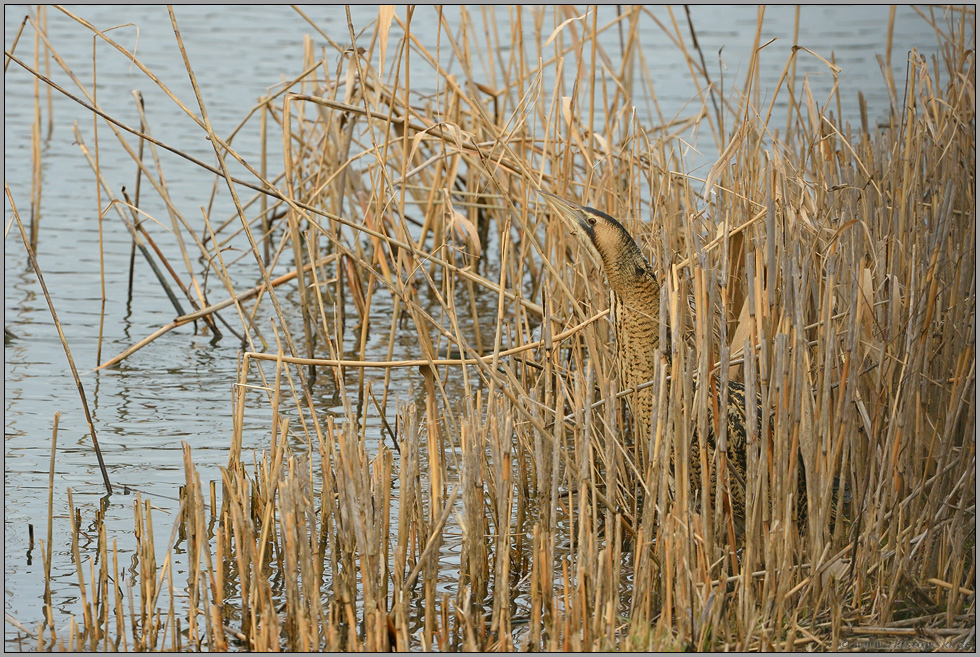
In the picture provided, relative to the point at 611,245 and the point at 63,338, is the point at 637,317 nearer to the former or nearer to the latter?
the point at 611,245

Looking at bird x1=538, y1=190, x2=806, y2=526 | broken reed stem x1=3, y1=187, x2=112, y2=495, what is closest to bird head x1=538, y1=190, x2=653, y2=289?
bird x1=538, y1=190, x2=806, y2=526

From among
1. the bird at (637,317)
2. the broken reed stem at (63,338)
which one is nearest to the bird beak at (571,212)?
the bird at (637,317)

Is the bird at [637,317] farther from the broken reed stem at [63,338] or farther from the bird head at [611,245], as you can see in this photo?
the broken reed stem at [63,338]

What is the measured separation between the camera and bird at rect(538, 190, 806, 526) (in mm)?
3607

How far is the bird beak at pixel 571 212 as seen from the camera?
367cm

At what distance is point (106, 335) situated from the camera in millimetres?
6285

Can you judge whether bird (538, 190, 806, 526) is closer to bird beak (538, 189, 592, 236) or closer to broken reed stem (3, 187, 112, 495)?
bird beak (538, 189, 592, 236)

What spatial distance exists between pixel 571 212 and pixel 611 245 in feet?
0.67

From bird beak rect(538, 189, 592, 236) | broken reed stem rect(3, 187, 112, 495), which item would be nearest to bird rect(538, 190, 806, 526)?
bird beak rect(538, 189, 592, 236)

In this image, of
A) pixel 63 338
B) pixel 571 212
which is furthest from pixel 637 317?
pixel 63 338

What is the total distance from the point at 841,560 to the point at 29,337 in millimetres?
4523

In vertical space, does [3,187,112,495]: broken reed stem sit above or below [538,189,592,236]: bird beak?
below

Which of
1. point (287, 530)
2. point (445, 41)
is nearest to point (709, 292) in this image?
point (287, 530)

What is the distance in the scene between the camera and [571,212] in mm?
3736
